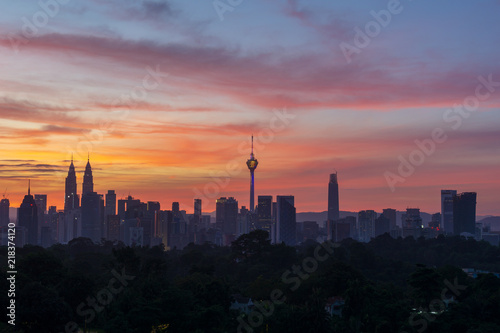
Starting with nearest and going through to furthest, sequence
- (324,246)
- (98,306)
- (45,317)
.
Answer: (45,317) < (98,306) < (324,246)

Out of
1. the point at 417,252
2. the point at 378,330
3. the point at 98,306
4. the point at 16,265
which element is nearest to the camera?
the point at 378,330

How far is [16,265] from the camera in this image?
Result: 6194 cm

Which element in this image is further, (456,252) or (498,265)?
(456,252)

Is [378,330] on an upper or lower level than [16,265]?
lower

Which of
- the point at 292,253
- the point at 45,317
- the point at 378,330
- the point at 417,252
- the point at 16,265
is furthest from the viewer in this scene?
the point at 417,252

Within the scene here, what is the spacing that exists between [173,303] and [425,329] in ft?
64.7

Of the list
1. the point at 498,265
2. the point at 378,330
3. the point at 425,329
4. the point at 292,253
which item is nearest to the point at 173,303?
the point at 378,330

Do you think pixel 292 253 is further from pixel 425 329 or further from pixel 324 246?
pixel 425 329

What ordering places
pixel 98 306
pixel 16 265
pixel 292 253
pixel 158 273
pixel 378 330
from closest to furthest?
pixel 378 330
pixel 98 306
pixel 16 265
pixel 158 273
pixel 292 253

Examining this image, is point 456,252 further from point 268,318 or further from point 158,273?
point 268,318

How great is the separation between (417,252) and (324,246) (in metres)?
27.6

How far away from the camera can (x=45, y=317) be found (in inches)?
1778

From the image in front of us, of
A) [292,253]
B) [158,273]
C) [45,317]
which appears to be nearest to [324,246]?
[292,253]

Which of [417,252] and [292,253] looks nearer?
[292,253]
